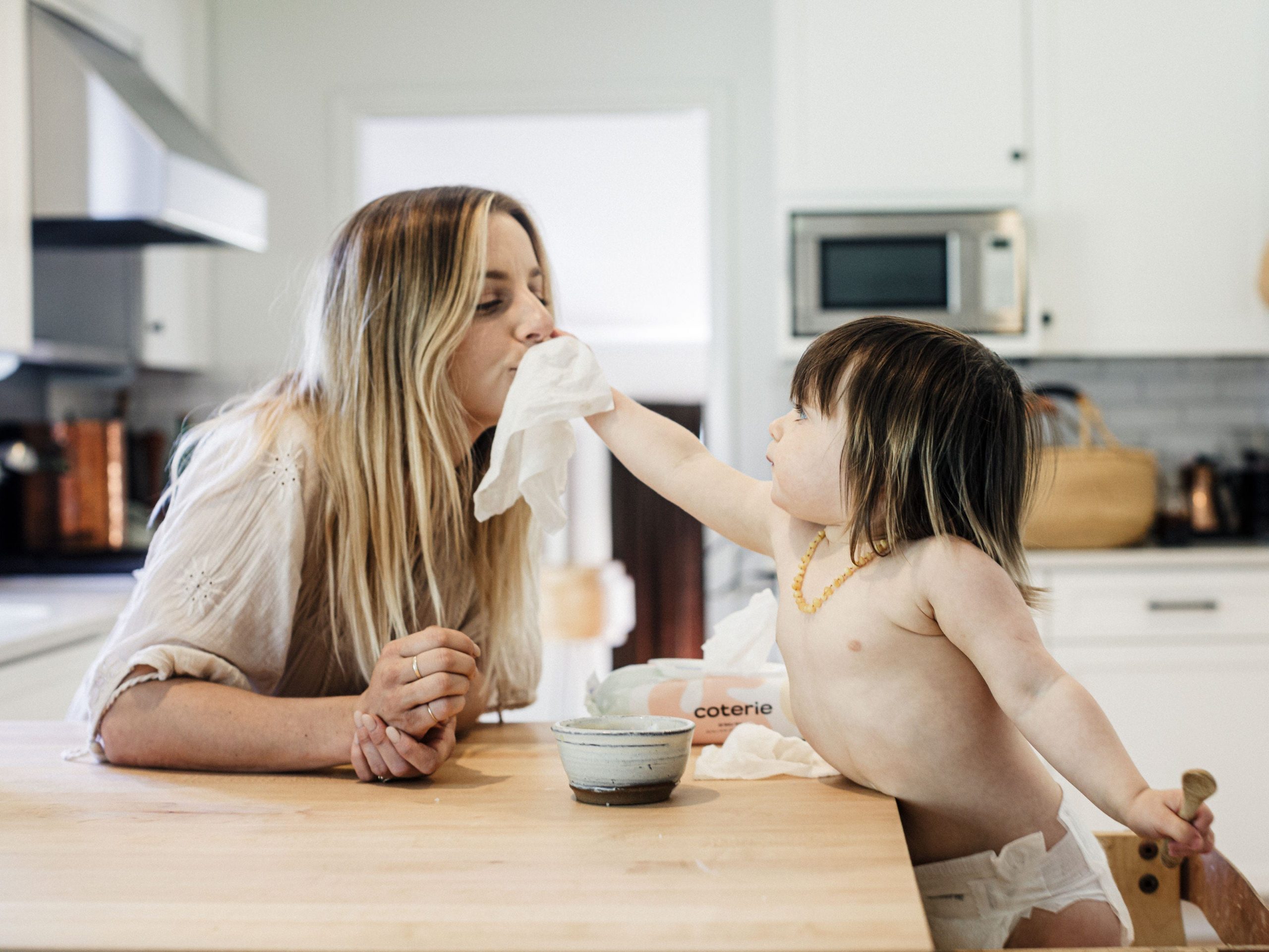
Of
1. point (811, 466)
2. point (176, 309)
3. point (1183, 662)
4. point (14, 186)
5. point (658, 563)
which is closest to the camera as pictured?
point (811, 466)

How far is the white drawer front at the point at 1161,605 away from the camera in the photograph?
2703 mm

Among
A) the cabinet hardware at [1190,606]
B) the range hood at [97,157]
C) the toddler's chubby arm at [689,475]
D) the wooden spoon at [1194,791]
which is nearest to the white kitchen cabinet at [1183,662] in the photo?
the cabinet hardware at [1190,606]

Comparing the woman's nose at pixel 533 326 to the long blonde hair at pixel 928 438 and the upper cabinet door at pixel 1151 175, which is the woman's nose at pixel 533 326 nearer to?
the long blonde hair at pixel 928 438

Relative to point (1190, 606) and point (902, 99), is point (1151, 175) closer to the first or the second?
point (902, 99)

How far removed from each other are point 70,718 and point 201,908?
2.30ft

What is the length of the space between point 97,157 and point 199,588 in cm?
184

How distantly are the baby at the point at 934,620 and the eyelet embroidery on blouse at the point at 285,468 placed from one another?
0.49 meters

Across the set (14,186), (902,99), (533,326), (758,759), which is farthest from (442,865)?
(902,99)

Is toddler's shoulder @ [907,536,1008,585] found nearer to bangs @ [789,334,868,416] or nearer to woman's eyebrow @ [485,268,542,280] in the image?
bangs @ [789,334,868,416]

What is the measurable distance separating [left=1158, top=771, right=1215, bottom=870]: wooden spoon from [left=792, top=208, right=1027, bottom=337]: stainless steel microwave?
2333 millimetres

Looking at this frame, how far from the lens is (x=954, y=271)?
116 inches

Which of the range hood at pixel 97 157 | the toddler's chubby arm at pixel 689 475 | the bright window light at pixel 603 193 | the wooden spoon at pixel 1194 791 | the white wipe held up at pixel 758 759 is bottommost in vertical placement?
the white wipe held up at pixel 758 759

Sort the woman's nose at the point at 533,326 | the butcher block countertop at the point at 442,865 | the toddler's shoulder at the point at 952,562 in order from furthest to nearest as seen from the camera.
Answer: the woman's nose at the point at 533,326 < the toddler's shoulder at the point at 952,562 < the butcher block countertop at the point at 442,865

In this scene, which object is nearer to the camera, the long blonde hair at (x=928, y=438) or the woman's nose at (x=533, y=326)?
the long blonde hair at (x=928, y=438)
